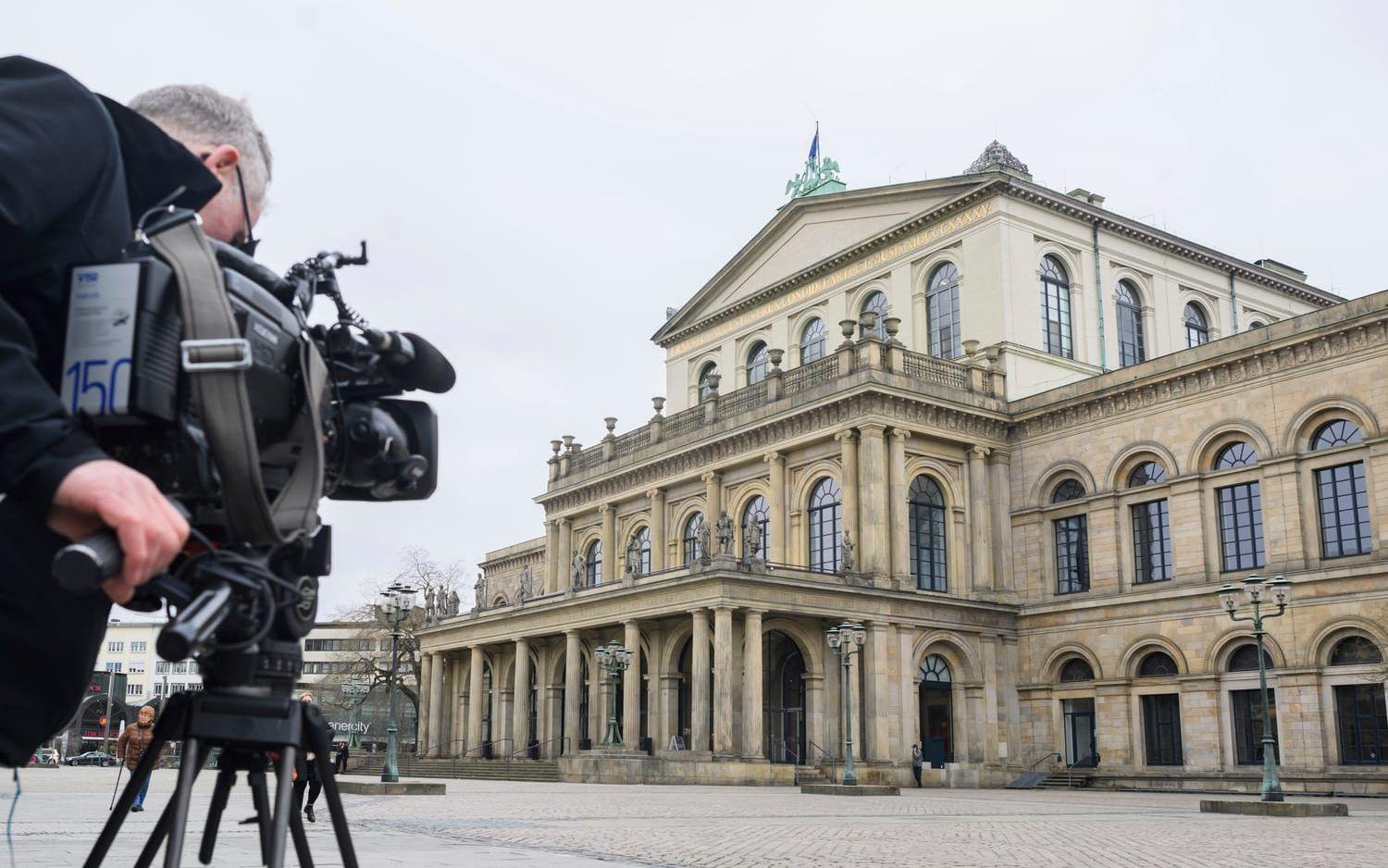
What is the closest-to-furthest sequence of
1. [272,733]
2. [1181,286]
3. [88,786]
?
[272,733], [88,786], [1181,286]

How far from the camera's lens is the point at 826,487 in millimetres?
43688

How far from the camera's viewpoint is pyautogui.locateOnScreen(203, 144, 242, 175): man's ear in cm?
284

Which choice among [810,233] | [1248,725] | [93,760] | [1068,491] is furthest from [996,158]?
[93,760]

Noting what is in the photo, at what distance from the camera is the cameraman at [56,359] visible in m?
2.07

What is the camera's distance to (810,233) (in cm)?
5303

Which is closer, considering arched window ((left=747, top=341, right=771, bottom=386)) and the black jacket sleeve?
the black jacket sleeve

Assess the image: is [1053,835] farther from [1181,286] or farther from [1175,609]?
[1181,286]

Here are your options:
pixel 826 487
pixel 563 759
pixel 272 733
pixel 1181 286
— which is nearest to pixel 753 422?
pixel 826 487

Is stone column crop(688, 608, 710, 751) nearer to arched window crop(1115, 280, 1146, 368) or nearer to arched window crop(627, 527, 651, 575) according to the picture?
arched window crop(627, 527, 651, 575)

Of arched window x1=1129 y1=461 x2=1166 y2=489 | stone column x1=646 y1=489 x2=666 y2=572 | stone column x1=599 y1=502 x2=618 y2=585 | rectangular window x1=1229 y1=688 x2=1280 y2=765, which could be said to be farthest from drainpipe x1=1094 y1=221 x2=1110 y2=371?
stone column x1=599 y1=502 x2=618 y2=585

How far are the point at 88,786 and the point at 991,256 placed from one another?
31392 millimetres

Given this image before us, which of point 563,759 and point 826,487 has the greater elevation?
point 826,487

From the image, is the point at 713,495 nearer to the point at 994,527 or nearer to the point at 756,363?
the point at 756,363

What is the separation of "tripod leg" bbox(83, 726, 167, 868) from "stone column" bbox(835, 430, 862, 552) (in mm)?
38984
